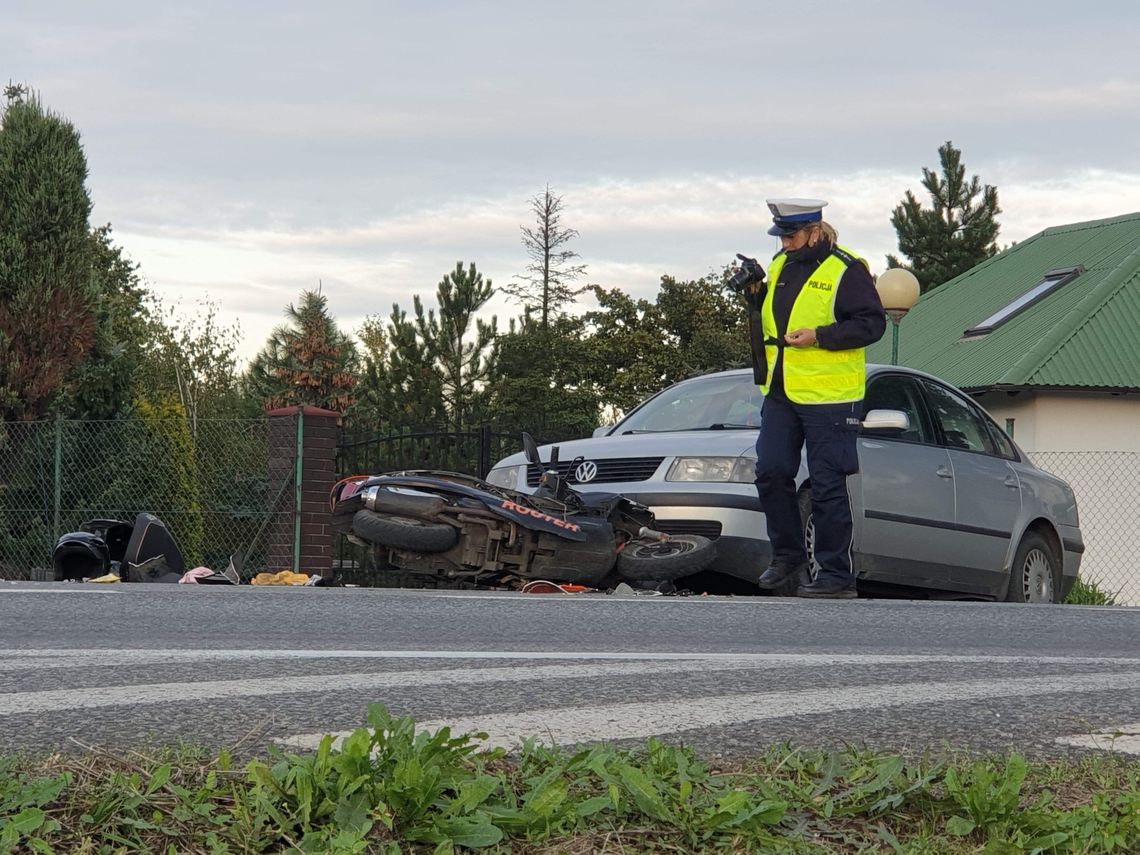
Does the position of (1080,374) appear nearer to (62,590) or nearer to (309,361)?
(62,590)

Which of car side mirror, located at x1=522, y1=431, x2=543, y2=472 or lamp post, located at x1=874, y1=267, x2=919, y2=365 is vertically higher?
lamp post, located at x1=874, y1=267, x2=919, y2=365

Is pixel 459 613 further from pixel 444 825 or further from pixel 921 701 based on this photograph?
pixel 444 825

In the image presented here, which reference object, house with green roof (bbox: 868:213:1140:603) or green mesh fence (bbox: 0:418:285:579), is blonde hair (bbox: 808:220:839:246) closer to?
green mesh fence (bbox: 0:418:285:579)

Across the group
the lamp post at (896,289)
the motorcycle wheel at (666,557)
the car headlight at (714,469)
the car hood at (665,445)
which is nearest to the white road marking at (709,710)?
the motorcycle wheel at (666,557)

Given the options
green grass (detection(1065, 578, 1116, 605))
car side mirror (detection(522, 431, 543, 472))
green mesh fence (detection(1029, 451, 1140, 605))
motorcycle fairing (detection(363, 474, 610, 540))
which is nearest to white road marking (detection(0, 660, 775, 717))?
motorcycle fairing (detection(363, 474, 610, 540))

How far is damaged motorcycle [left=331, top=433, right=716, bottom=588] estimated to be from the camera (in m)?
8.45

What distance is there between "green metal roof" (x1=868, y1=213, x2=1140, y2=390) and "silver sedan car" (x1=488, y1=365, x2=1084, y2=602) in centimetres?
1390

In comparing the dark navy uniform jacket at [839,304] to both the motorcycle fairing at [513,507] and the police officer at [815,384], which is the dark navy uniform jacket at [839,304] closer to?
the police officer at [815,384]

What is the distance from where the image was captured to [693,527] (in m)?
8.69

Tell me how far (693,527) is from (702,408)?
1305 mm

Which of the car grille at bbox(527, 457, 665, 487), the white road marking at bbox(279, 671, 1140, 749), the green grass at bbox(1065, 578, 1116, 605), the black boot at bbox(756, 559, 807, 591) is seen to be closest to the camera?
the white road marking at bbox(279, 671, 1140, 749)

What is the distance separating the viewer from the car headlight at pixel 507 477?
31.3ft

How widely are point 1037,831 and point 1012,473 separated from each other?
7.59 m

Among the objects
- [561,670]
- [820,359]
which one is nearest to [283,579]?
[820,359]
